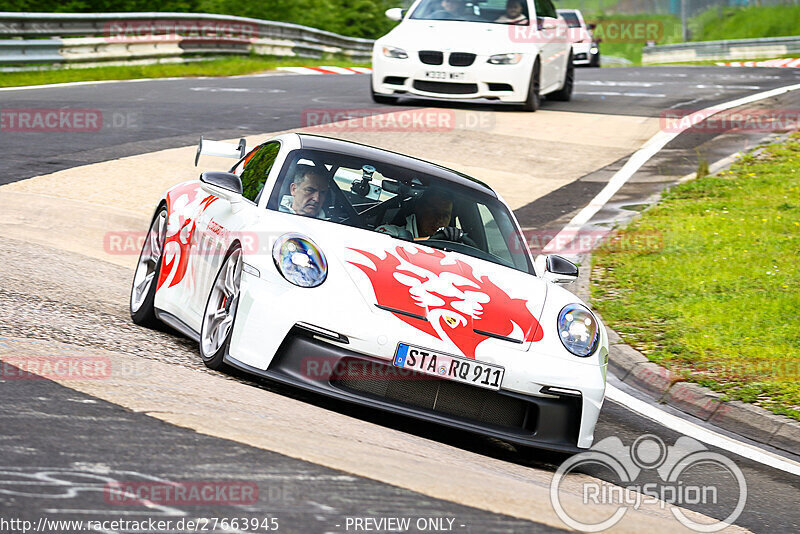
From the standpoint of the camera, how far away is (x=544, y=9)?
18.9 meters

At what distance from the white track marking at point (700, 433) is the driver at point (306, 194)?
7.52 ft

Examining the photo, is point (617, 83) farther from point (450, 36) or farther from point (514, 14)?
point (450, 36)

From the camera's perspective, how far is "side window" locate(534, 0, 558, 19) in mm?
18469

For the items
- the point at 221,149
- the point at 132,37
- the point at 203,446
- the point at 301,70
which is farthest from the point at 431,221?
the point at 301,70

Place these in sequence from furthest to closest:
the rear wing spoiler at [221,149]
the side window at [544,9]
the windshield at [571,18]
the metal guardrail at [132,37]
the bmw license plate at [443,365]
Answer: the windshield at [571,18] < the metal guardrail at [132,37] < the side window at [544,9] < the rear wing spoiler at [221,149] < the bmw license plate at [443,365]

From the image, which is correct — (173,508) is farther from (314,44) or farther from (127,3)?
(314,44)

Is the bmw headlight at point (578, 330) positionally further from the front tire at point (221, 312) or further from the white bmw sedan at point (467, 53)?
the white bmw sedan at point (467, 53)

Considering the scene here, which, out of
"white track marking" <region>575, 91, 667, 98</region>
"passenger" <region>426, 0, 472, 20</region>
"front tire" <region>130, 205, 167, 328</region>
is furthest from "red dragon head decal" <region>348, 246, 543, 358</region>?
"white track marking" <region>575, 91, 667, 98</region>

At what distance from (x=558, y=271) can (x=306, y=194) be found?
155 centimetres

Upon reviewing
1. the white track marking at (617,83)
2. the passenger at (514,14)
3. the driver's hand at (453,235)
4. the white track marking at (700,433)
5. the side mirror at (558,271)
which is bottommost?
the white track marking at (700,433)

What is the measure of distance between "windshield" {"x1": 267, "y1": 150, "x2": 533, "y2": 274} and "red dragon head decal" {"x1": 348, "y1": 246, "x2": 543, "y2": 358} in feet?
1.79

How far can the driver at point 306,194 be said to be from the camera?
6383 millimetres

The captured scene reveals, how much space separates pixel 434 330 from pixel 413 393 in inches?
12.5

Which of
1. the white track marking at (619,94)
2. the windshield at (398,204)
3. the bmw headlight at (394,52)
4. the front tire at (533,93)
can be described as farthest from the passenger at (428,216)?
the white track marking at (619,94)
